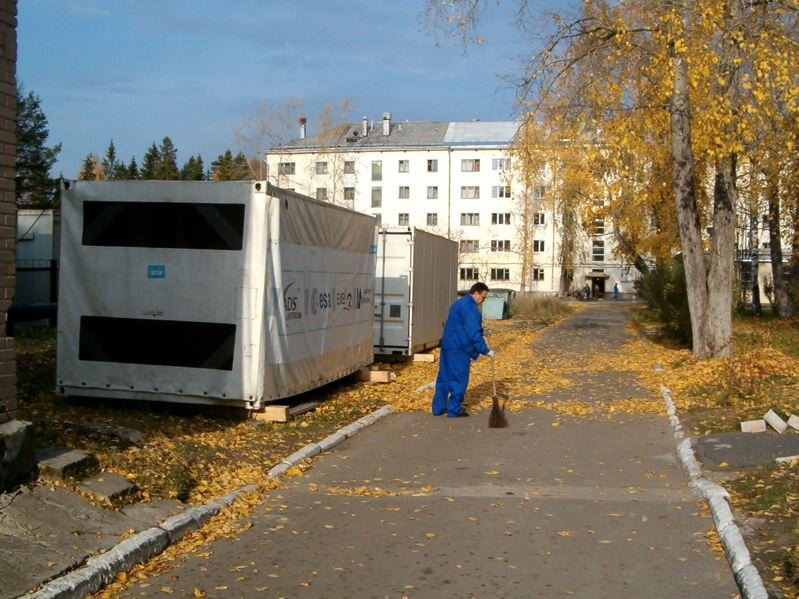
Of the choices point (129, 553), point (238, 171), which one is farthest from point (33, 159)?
point (129, 553)

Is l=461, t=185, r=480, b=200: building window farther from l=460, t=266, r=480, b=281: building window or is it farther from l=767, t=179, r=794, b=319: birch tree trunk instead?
l=767, t=179, r=794, b=319: birch tree trunk

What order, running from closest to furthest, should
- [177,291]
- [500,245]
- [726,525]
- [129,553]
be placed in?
1. [129,553]
2. [726,525]
3. [177,291]
4. [500,245]

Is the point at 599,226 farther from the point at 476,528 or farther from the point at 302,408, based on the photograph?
the point at 476,528

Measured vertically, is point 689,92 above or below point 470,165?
below

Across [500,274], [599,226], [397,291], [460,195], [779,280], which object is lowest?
[397,291]

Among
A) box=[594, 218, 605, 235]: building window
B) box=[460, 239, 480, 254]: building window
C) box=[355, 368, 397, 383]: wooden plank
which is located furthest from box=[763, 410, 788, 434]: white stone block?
box=[460, 239, 480, 254]: building window

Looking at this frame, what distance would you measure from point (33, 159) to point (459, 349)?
5181 centimetres

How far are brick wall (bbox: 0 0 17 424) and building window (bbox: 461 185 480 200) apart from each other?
78086 millimetres

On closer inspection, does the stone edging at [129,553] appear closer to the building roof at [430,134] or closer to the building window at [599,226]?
the building window at [599,226]

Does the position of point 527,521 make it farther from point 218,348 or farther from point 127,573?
point 218,348

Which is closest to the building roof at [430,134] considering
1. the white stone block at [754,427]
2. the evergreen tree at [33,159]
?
the evergreen tree at [33,159]

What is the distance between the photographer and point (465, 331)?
1243cm

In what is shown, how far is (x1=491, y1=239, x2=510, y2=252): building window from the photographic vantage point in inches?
3344

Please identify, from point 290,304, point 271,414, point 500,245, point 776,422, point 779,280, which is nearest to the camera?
point 776,422
